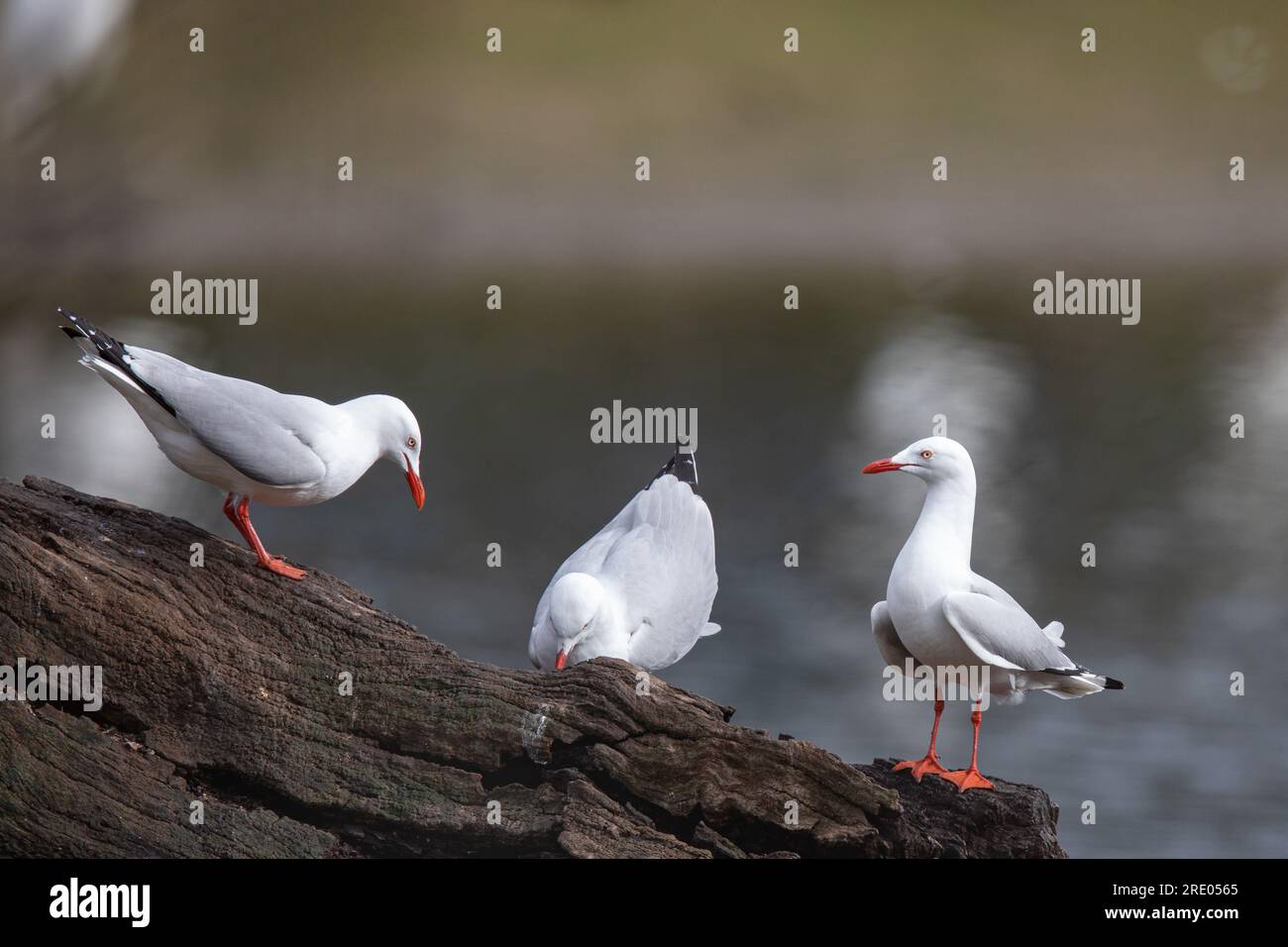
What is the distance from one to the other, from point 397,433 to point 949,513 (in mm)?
1543

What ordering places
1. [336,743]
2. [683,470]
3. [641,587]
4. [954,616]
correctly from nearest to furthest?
[336,743]
[954,616]
[641,587]
[683,470]

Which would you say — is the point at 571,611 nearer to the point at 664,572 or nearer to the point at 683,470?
the point at 664,572

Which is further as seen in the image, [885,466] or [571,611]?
[571,611]

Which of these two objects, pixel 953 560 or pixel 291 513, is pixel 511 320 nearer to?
pixel 291 513

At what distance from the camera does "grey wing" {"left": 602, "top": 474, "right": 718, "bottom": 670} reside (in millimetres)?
4742

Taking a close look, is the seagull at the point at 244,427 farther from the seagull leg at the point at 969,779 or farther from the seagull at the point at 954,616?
the seagull leg at the point at 969,779

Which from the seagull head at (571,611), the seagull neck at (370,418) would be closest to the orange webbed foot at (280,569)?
the seagull neck at (370,418)

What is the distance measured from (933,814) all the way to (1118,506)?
4289mm

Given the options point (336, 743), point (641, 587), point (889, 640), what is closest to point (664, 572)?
point (641, 587)

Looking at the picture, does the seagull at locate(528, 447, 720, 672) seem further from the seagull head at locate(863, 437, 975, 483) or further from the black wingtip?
the seagull head at locate(863, 437, 975, 483)

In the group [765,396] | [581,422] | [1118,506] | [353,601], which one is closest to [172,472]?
[581,422]

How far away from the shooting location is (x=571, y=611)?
4.38 m

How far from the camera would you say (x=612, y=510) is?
25.9 ft

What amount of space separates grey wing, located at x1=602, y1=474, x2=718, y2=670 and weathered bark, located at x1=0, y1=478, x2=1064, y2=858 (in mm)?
715
